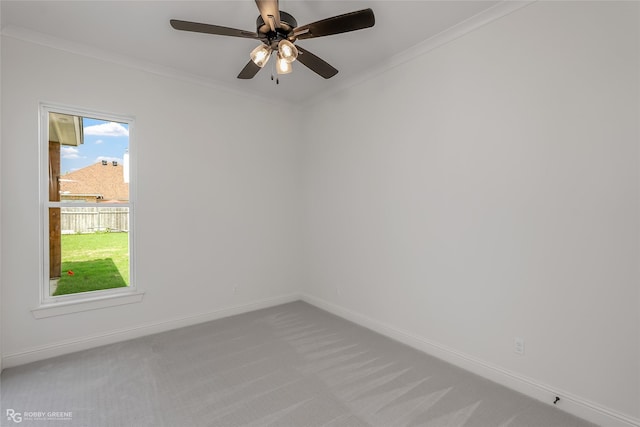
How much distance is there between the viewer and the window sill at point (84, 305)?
8.93ft

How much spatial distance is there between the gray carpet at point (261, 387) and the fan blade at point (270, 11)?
8.09 feet

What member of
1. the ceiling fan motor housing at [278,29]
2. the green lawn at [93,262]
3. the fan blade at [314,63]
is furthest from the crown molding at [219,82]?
the green lawn at [93,262]

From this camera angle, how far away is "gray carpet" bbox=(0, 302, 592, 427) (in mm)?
1975

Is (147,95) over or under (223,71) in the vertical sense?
under

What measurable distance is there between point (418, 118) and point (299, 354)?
248cm

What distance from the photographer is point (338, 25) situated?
190cm

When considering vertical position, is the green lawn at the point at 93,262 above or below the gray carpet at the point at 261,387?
above

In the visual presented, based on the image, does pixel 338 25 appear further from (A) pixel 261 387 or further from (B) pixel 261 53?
(A) pixel 261 387

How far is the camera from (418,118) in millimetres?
2932

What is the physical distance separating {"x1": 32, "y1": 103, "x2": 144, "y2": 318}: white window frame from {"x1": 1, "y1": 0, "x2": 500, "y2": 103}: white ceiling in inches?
23.2

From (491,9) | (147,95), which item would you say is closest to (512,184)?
(491,9)

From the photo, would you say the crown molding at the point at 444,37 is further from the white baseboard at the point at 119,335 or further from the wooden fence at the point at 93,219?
the white baseboard at the point at 119,335

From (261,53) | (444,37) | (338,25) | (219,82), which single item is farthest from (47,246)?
(444,37)

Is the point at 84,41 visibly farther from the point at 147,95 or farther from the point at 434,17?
the point at 434,17
